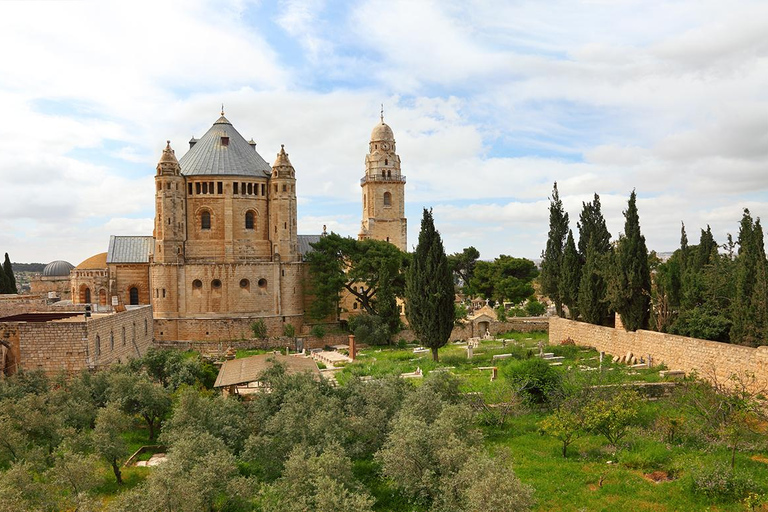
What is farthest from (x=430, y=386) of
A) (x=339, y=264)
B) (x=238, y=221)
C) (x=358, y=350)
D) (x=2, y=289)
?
(x=2, y=289)

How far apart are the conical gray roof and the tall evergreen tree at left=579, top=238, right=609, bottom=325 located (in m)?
24.7

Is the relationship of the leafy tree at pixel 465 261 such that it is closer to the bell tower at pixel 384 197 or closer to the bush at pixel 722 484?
the bell tower at pixel 384 197

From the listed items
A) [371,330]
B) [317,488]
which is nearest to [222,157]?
[371,330]

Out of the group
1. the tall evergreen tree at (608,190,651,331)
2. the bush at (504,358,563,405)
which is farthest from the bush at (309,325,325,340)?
the bush at (504,358,563,405)

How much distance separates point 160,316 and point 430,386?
29184 mm

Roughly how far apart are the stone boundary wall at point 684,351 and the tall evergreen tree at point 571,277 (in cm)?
193

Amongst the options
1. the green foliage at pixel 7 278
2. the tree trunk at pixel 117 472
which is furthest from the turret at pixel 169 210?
the tree trunk at pixel 117 472

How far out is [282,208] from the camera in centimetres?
4378

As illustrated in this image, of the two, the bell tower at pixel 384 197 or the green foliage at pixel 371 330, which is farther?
the bell tower at pixel 384 197

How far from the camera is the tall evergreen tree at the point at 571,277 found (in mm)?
33938

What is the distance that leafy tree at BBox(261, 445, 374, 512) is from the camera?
10.9m

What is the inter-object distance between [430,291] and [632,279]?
30.7 ft

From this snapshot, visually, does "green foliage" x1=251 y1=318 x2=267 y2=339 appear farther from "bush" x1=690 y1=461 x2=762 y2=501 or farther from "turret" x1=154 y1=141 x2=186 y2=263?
"bush" x1=690 y1=461 x2=762 y2=501

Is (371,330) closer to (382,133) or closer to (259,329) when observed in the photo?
(259,329)
